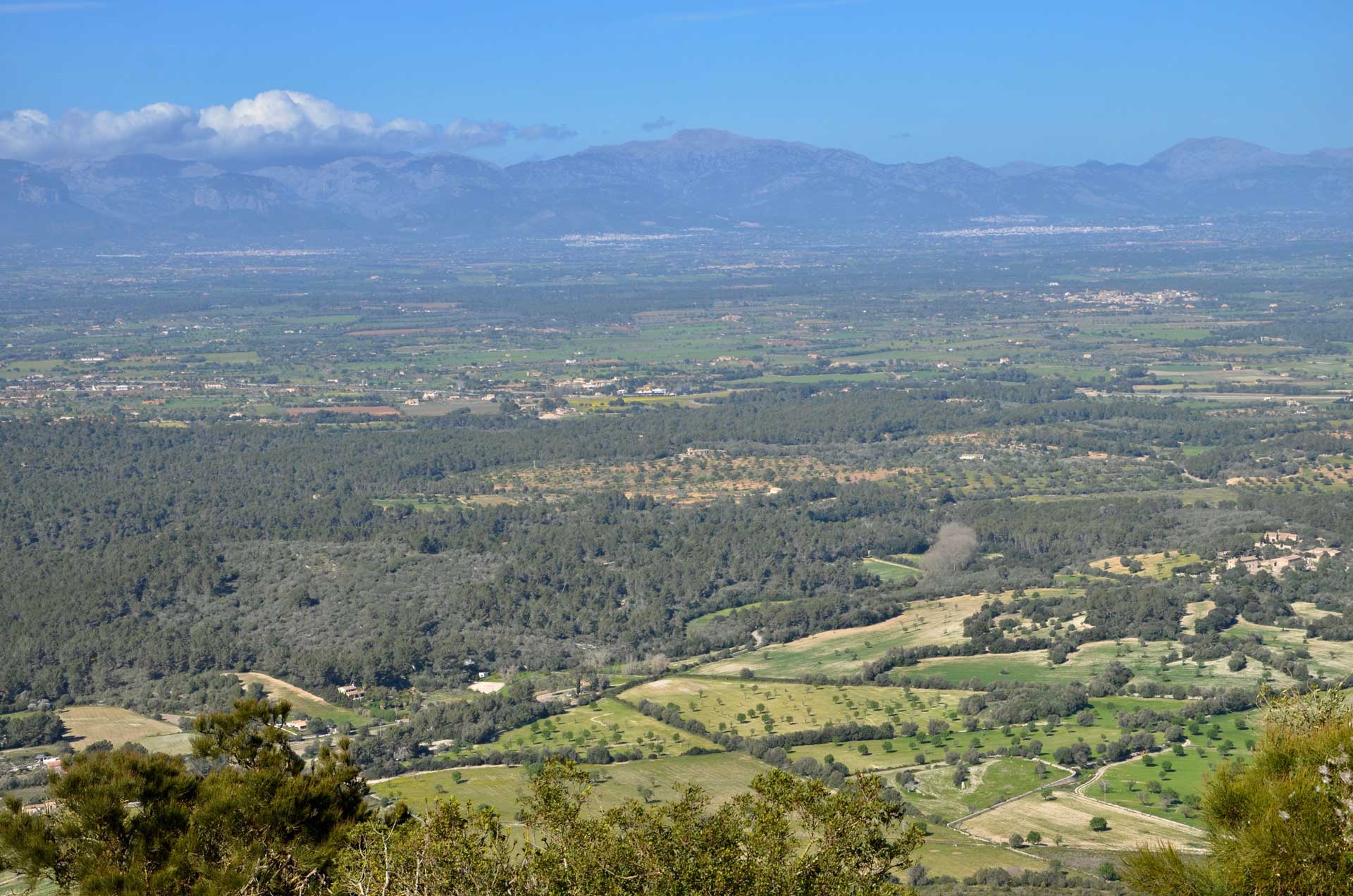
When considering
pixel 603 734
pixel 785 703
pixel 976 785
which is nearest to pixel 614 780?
pixel 603 734

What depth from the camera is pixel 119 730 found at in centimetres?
5672

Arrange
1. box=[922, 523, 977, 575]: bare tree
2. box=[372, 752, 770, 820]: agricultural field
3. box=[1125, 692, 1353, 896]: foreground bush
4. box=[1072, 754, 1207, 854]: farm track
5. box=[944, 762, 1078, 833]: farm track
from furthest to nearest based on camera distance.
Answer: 1. box=[922, 523, 977, 575]: bare tree
2. box=[372, 752, 770, 820]: agricultural field
3. box=[944, 762, 1078, 833]: farm track
4. box=[1072, 754, 1207, 854]: farm track
5. box=[1125, 692, 1353, 896]: foreground bush

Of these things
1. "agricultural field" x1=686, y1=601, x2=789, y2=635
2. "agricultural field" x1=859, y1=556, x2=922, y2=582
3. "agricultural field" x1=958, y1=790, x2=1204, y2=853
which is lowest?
"agricultural field" x1=686, y1=601, x2=789, y2=635

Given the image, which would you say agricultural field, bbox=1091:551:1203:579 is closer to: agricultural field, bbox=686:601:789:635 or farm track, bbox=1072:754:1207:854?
agricultural field, bbox=686:601:789:635

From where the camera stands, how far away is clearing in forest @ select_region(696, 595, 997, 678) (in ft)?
212

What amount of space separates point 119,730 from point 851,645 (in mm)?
30984

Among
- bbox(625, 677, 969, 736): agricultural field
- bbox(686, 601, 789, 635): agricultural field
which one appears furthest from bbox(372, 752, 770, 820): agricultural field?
bbox(686, 601, 789, 635): agricultural field

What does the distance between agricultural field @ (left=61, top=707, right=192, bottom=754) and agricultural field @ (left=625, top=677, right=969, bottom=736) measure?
1756cm

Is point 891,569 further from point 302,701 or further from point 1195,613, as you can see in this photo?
point 302,701

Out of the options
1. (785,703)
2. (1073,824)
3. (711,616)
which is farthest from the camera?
(711,616)

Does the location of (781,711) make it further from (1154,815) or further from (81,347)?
(81,347)

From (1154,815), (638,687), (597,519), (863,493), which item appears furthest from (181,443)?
(1154,815)

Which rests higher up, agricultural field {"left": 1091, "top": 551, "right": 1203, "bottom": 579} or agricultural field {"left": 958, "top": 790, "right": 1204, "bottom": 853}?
→ agricultural field {"left": 958, "top": 790, "right": 1204, "bottom": 853}

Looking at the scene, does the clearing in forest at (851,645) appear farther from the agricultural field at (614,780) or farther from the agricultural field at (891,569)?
the agricultural field at (614,780)
